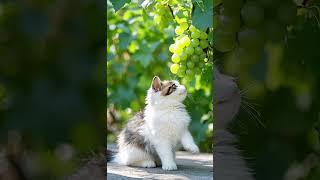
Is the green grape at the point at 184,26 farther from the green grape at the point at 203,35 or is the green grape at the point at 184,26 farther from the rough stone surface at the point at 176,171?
the rough stone surface at the point at 176,171

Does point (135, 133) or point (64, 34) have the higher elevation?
point (64, 34)

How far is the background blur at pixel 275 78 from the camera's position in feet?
3.30

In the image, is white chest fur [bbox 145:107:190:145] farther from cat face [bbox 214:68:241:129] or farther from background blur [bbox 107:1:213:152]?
cat face [bbox 214:68:241:129]

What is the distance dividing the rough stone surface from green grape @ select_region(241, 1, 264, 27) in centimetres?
37

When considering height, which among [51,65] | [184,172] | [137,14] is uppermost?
[137,14]

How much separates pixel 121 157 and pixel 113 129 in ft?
2.82

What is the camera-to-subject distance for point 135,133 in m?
1.52

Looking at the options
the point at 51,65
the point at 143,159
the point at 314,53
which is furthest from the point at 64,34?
the point at 143,159

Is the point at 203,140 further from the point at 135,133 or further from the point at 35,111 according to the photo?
the point at 35,111

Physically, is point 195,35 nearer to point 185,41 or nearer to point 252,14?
point 185,41

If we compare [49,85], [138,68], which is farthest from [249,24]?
[138,68]

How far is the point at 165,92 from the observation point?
4.93 ft

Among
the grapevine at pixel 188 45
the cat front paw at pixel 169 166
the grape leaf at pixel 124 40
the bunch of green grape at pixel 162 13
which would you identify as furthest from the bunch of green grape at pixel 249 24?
the grape leaf at pixel 124 40

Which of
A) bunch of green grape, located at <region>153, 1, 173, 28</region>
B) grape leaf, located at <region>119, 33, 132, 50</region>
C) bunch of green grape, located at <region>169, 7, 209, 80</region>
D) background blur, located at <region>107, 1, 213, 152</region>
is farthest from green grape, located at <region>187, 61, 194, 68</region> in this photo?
grape leaf, located at <region>119, 33, 132, 50</region>
